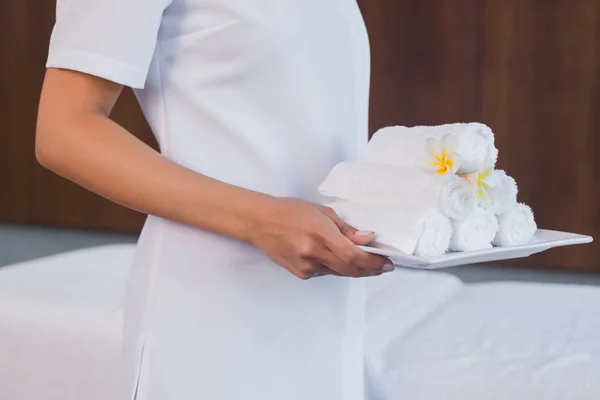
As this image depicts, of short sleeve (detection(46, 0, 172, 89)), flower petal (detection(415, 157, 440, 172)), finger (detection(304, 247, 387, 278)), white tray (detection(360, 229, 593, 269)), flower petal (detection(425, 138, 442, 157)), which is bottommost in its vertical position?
finger (detection(304, 247, 387, 278))

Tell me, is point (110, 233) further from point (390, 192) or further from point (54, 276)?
point (390, 192)

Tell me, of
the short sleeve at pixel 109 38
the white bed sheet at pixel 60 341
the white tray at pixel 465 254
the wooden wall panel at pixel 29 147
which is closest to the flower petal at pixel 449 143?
the white tray at pixel 465 254

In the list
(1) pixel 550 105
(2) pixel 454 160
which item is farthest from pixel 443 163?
(1) pixel 550 105

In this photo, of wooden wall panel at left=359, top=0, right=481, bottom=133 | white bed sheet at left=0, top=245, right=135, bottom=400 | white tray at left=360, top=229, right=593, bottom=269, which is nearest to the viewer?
white tray at left=360, top=229, right=593, bottom=269

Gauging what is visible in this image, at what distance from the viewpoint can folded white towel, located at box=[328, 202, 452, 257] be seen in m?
0.82

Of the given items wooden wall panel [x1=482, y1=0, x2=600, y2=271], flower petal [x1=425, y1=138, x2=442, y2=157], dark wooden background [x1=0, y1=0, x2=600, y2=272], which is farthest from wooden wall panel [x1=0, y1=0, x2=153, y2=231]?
flower petal [x1=425, y1=138, x2=442, y2=157]

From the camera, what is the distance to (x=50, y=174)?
13.5 feet

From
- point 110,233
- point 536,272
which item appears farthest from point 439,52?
point 110,233

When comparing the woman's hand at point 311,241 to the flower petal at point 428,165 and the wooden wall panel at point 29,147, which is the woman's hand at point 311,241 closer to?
the flower petal at point 428,165

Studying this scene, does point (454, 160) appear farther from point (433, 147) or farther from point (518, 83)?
point (518, 83)

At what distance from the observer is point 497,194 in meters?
0.92

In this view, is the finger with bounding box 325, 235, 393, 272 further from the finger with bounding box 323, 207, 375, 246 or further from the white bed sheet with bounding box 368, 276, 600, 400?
the white bed sheet with bounding box 368, 276, 600, 400

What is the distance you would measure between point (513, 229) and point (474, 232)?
7 cm

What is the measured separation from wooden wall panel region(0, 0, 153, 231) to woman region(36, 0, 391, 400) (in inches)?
122
